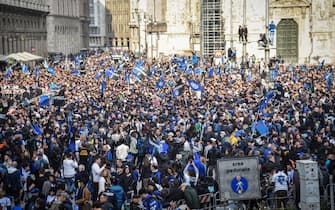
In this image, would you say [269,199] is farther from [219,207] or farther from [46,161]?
[46,161]

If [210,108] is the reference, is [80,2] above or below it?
above

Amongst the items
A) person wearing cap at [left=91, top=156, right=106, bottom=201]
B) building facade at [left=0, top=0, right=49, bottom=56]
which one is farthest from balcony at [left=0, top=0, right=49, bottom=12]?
person wearing cap at [left=91, top=156, right=106, bottom=201]

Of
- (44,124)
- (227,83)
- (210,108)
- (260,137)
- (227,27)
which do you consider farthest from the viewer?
(227,27)

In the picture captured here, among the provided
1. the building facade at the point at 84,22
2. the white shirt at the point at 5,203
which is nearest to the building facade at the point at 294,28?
the white shirt at the point at 5,203

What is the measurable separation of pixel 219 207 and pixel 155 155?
487 centimetres

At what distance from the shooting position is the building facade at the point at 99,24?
483 ft

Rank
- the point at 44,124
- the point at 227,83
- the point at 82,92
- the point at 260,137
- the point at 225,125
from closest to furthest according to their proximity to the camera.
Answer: the point at 260,137, the point at 225,125, the point at 44,124, the point at 82,92, the point at 227,83

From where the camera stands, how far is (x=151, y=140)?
20484 millimetres

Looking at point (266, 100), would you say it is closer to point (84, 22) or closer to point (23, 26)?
point (23, 26)

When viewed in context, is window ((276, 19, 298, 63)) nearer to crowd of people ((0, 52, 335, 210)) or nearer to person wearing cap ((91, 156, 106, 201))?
crowd of people ((0, 52, 335, 210))

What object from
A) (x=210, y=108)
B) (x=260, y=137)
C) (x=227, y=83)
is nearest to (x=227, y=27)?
(x=227, y=83)

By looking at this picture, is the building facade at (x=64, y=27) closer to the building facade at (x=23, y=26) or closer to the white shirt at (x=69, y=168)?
the building facade at (x=23, y=26)

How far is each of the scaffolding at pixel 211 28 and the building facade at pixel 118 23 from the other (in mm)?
88224

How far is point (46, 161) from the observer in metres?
18.2
